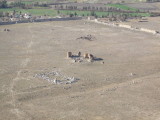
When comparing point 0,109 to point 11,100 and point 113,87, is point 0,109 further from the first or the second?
point 113,87

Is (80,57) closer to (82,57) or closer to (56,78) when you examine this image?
(82,57)

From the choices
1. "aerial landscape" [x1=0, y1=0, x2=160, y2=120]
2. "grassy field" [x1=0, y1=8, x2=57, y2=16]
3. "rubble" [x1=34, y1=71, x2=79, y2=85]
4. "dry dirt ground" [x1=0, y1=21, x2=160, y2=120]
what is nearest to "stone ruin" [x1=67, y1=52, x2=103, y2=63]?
"aerial landscape" [x1=0, y1=0, x2=160, y2=120]

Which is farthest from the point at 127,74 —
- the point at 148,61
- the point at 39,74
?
the point at 39,74

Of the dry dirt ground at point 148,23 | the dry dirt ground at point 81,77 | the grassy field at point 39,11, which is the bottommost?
the dry dirt ground at point 81,77

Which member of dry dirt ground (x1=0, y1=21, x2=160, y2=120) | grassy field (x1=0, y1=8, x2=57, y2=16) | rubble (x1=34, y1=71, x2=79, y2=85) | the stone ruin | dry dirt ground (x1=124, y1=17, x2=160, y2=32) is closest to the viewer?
dry dirt ground (x1=0, y1=21, x2=160, y2=120)

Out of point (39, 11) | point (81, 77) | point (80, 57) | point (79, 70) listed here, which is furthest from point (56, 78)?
point (39, 11)

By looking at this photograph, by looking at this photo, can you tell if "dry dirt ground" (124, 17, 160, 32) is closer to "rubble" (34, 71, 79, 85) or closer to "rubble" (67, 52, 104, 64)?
"rubble" (67, 52, 104, 64)

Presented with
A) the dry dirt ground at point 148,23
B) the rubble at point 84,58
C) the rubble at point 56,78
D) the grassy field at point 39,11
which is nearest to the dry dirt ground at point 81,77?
the rubble at point 56,78

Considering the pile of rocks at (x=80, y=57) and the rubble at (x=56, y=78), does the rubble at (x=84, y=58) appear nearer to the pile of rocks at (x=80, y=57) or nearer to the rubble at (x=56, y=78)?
the pile of rocks at (x=80, y=57)
